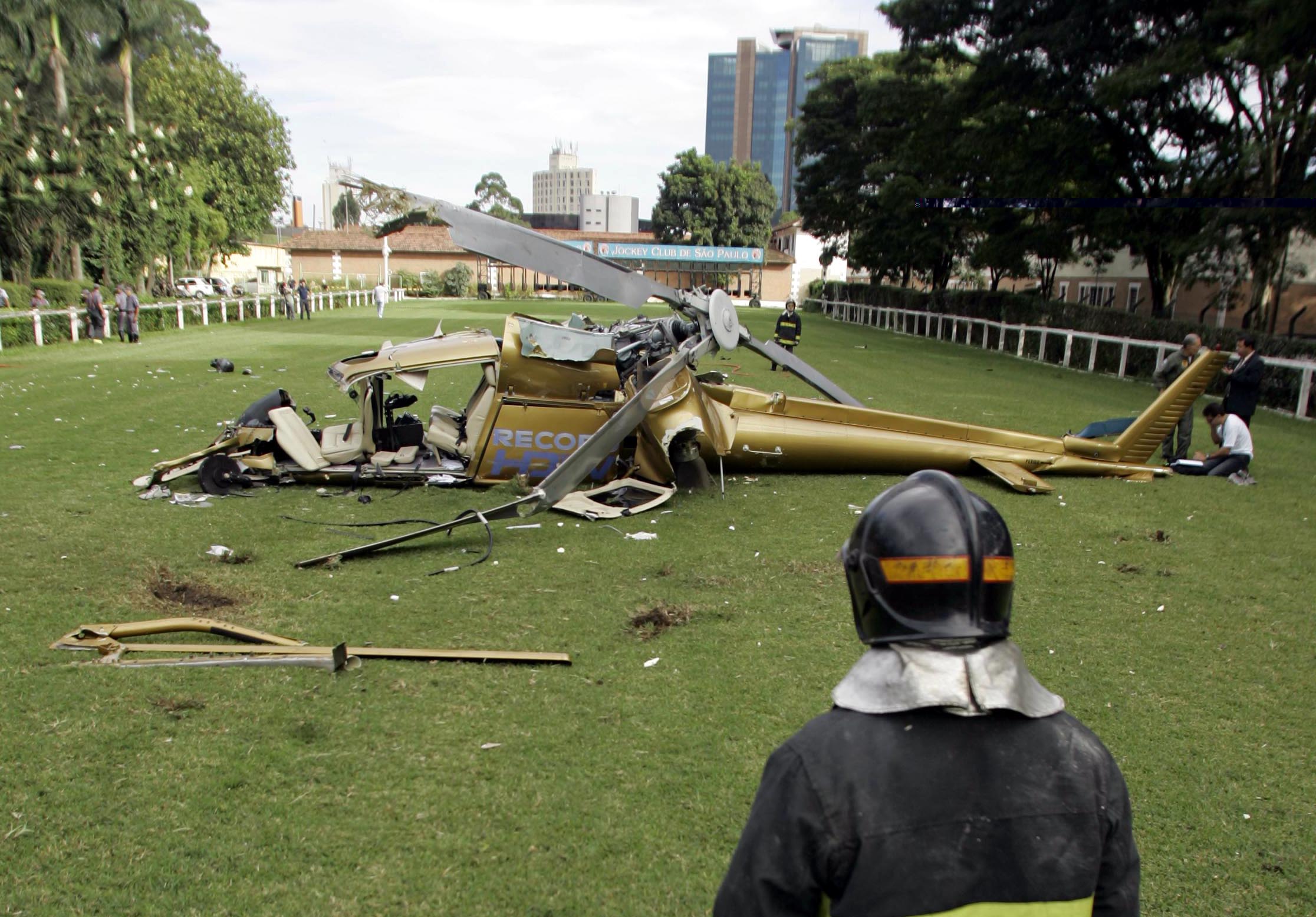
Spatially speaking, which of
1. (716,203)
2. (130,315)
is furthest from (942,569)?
(716,203)

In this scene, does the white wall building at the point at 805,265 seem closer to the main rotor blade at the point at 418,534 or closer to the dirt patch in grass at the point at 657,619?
the main rotor blade at the point at 418,534

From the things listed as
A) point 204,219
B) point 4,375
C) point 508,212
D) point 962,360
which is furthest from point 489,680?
point 508,212

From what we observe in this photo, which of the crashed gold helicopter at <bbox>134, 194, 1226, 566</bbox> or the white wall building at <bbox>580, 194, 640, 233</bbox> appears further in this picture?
the white wall building at <bbox>580, 194, 640, 233</bbox>

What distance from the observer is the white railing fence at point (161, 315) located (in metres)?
23.2

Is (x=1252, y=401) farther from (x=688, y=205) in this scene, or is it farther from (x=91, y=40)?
(x=688, y=205)

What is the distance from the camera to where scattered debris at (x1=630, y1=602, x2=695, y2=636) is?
6.01 meters

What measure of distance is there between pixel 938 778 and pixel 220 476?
9269mm

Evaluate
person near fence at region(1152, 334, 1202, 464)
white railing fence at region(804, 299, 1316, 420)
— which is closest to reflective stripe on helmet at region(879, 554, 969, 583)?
person near fence at region(1152, 334, 1202, 464)

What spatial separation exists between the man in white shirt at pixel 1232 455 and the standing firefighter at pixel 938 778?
11214 millimetres

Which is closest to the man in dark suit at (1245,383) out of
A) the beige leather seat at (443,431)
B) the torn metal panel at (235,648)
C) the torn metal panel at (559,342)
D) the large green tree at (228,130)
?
the torn metal panel at (559,342)

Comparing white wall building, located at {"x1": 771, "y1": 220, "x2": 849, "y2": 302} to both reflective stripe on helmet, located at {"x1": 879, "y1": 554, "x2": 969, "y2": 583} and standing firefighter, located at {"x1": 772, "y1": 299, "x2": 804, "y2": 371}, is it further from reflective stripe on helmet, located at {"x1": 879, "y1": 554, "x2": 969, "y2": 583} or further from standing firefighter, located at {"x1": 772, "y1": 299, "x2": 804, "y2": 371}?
reflective stripe on helmet, located at {"x1": 879, "y1": 554, "x2": 969, "y2": 583}

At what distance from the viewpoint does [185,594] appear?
6492 millimetres

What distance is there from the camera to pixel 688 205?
84812 mm

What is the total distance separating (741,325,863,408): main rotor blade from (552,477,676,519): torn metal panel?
1962 millimetres
